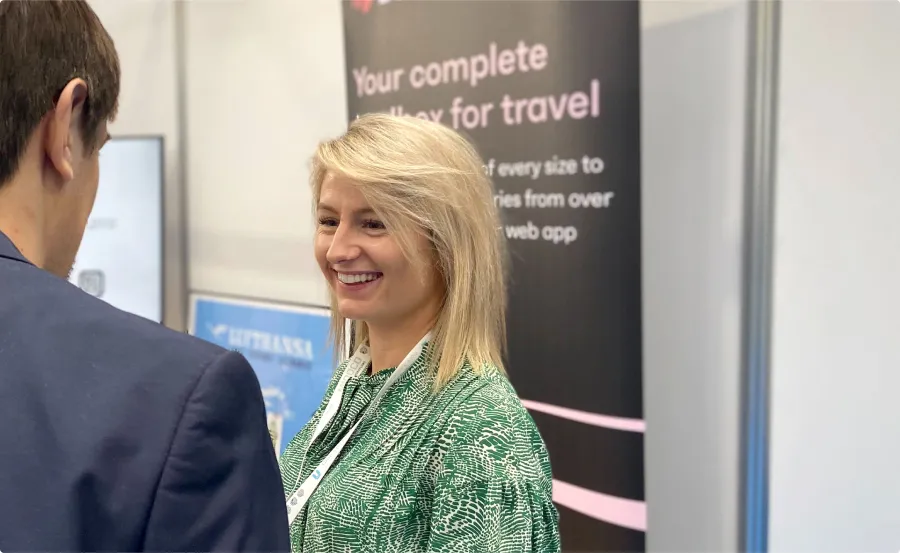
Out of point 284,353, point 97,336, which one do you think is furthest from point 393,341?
point 284,353

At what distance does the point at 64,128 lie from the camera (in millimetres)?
751

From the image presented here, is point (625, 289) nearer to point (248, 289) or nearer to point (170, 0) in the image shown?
point (248, 289)

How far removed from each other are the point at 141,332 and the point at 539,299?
1.24 m

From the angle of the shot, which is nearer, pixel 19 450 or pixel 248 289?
pixel 19 450

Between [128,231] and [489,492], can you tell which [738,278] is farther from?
[128,231]

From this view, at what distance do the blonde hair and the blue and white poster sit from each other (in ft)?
4.63

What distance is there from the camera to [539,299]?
177cm

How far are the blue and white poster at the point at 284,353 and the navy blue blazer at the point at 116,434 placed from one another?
1956 millimetres

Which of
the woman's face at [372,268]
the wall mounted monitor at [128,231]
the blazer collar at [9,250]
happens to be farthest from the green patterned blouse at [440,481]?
the wall mounted monitor at [128,231]

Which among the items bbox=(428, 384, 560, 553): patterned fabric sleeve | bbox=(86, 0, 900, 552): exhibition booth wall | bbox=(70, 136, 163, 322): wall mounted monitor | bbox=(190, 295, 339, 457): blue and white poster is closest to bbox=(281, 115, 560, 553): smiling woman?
bbox=(428, 384, 560, 553): patterned fabric sleeve

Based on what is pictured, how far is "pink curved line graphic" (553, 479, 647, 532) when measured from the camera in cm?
163

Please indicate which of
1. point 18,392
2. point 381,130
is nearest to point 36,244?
point 18,392

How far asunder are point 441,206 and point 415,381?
11.9 inches

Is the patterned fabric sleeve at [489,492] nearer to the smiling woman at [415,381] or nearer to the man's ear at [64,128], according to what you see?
the smiling woman at [415,381]
